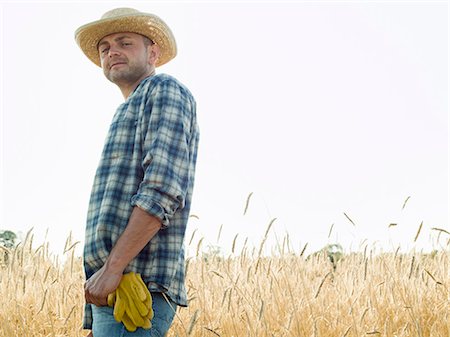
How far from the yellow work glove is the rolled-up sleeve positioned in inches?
9.1

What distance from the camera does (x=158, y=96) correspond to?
7.22 feet

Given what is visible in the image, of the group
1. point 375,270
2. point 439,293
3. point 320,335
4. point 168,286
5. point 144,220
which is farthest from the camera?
point 375,270

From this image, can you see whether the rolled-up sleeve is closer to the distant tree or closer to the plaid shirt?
the plaid shirt

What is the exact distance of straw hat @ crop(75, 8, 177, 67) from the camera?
2.63 meters

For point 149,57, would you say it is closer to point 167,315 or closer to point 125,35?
point 125,35

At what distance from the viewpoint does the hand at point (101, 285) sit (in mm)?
2045

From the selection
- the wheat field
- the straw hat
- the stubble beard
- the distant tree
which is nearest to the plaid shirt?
the stubble beard

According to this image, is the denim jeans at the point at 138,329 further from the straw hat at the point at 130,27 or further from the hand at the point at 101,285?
the straw hat at the point at 130,27

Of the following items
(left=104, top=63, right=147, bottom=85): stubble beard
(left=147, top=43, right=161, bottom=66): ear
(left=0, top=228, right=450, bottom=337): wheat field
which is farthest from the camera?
(left=0, top=228, right=450, bottom=337): wheat field

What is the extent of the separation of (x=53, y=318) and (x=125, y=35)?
102 inches

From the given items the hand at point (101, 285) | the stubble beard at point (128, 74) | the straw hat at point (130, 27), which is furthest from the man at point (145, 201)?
the straw hat at point (130, 27)

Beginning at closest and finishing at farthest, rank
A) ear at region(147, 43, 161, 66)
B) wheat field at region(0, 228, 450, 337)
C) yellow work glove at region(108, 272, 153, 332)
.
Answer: yellow work glove at region(108, 272, 153, 332) < ear at region(147, 43, 161, 66) < wheat field at region(0, 228, 450, 337)

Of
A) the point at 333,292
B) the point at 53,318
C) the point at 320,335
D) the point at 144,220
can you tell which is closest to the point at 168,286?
the point at 144,220

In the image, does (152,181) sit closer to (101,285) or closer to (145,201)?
(145,201)
